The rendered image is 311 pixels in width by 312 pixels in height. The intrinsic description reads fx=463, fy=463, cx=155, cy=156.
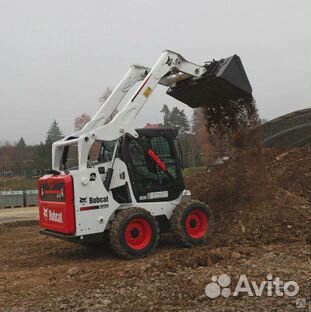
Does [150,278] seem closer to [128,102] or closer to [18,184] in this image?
[128,102]

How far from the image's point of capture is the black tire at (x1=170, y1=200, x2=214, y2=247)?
28.1 ft

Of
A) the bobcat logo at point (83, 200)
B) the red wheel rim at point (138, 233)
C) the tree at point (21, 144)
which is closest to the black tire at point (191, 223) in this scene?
the red wheel rim at point (138, 233)

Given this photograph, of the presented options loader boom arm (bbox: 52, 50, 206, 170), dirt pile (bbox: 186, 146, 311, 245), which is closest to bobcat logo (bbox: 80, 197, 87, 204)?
loader boom arm (bbox: 52, 50, 206, 170)

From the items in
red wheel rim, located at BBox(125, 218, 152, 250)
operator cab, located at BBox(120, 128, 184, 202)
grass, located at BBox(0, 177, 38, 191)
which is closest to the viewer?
red wheel rim, located at BBox(125, 218, 152, 250)

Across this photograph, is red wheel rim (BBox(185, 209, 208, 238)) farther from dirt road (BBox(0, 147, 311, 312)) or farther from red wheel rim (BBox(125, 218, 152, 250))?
red wheel rim (BBox(125, 218, 152, 250))

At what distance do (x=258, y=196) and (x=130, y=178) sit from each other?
3105 mm

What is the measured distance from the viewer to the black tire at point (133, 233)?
25.7 feet

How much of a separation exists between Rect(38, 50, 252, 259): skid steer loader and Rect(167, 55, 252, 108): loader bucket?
0.07 feet

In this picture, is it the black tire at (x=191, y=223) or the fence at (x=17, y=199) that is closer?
the black tire at (x=191, y=223)

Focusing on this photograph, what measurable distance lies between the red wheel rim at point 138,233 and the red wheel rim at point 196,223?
34.8 inches

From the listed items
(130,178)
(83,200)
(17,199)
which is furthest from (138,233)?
(17,199)

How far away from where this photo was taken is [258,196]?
Answer: 32.7 feet

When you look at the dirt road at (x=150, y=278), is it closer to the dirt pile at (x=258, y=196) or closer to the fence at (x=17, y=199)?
the dirt pile at (x=258, y=196)

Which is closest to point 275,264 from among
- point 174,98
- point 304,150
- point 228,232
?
point 228,232
